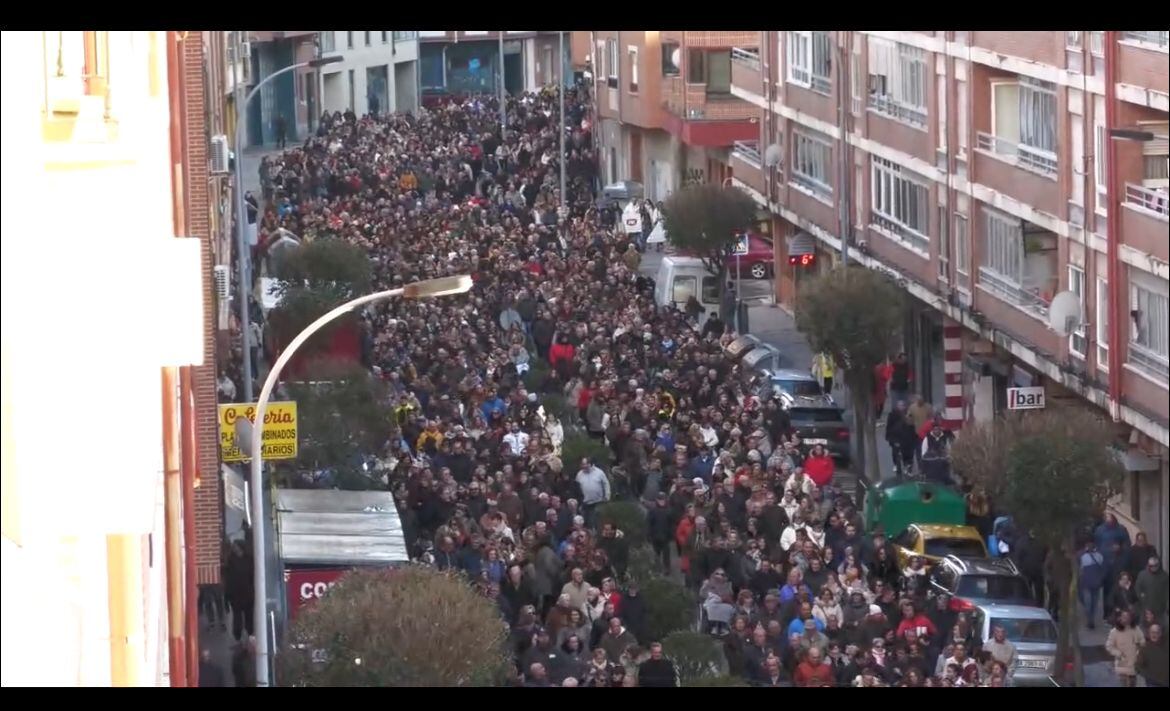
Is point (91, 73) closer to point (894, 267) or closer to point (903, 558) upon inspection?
point (903, 558)

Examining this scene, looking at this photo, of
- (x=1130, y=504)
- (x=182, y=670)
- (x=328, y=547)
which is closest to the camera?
(x=182, y=670)

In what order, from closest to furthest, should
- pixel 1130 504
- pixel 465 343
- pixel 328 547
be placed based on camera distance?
pixel 328 547 < pixel 1130 504 < pixel 465 343

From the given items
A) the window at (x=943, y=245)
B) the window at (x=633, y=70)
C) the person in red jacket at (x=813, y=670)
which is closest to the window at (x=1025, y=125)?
the window at (x=943, y=245)

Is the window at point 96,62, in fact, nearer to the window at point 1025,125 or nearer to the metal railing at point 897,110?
the window at point 1025,125

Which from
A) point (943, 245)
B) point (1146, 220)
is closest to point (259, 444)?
point (1146, 220)

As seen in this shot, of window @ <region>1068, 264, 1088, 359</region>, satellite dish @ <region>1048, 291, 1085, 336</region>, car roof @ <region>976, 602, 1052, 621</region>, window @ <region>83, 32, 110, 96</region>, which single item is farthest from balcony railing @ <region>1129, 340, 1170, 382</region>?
window @ <region>83, 32, 110, 96</region>

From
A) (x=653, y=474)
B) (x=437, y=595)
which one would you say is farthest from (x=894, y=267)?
(x=437, y=595)

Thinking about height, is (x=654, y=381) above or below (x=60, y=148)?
below

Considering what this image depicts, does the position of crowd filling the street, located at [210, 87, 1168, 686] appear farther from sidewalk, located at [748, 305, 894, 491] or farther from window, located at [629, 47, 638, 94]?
window, located at [629, 47, 638, 94]
